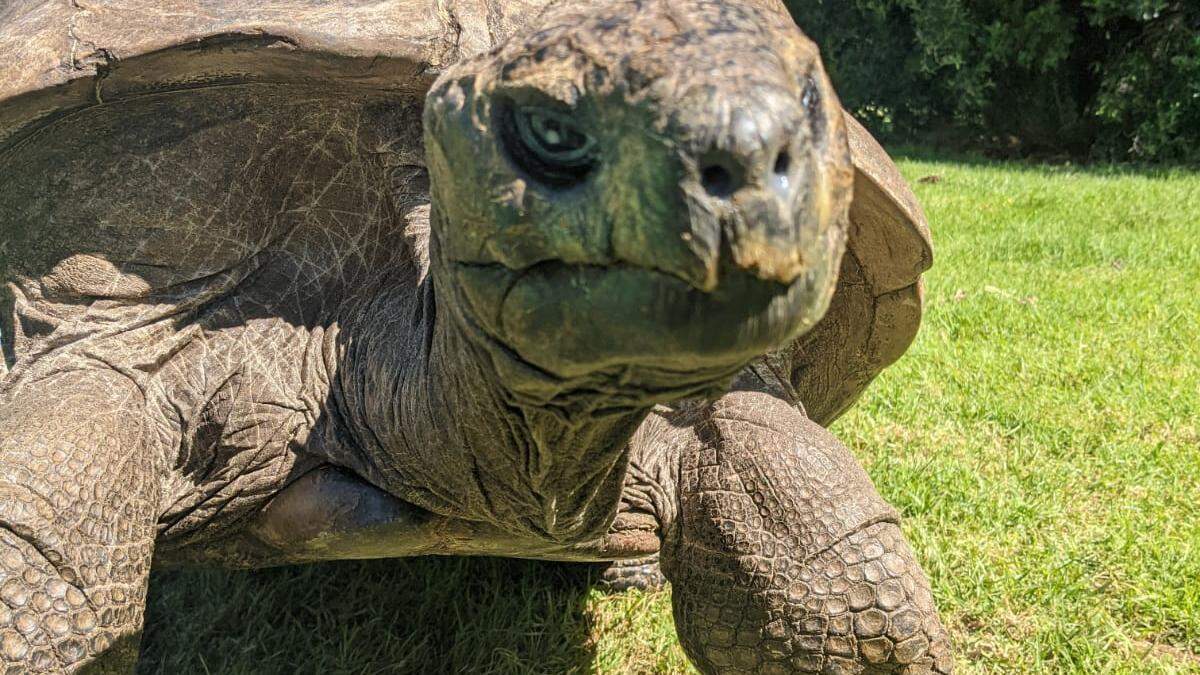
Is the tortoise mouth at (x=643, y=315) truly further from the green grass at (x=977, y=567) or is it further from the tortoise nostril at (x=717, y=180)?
the green grass at (x=977, y=567)

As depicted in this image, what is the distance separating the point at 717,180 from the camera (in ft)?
3.45

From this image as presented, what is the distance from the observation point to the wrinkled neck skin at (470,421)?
4.72 ft

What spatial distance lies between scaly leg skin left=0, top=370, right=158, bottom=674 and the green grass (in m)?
0.83

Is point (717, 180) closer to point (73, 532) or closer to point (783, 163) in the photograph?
point (783, 163)

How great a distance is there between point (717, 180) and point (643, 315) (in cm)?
16

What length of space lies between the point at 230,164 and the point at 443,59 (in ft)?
1.89

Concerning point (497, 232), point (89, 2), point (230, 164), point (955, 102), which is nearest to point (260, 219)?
point (230, 164)

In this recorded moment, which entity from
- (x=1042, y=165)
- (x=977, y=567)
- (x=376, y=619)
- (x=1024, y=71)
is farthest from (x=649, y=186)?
(x=1024, y=71)

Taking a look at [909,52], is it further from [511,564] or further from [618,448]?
[618,448]

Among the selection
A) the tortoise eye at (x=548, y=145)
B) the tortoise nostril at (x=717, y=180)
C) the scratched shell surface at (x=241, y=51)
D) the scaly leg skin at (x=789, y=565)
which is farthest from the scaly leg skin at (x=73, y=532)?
the tortoise nostril at (x=717, y=180)

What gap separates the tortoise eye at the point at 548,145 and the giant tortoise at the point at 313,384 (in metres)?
0.26

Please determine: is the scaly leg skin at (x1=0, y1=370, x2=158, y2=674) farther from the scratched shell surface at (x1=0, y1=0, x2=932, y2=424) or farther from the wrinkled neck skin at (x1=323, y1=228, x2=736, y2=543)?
the scratched shell surface at (x1=0, y1=0, x2=932, y2=424)

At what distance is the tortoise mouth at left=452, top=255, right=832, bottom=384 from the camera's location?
1.11 meters

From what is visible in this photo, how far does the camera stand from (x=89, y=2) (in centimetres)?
231
